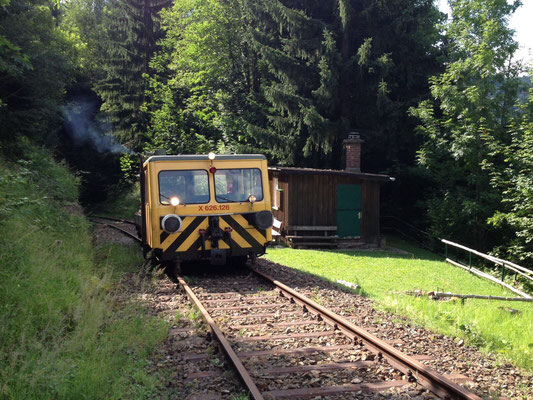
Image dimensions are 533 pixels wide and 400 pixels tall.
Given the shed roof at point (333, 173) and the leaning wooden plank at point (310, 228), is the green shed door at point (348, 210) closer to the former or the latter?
the leaning wooden plank at point (310, 228)

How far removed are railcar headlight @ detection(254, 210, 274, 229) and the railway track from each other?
2.40 meters

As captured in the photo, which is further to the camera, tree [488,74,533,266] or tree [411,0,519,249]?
tree [411,0,519,249]

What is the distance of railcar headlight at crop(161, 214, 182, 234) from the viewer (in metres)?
9.83

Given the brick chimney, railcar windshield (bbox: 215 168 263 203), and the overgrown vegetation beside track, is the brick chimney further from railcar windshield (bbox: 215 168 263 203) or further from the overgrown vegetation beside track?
the overgrown vegetation beside track

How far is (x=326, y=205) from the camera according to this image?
18.5 meters

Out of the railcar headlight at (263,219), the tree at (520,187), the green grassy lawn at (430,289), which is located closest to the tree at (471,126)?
the tree at (520,187)

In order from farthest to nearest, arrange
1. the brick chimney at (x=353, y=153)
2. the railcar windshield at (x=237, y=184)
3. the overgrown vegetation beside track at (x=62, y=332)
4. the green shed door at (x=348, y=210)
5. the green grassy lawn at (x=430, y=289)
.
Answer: the brick chimney at (x=353, y=153) < the green shed door at (x=348, y=210) < the railcar windshield at (x=237, y=184) < the green grassy lawn at (x=430, y=289) < the overgrown vegetation beside track at (x=62, y=332)

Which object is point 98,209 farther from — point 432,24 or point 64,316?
point 64,316

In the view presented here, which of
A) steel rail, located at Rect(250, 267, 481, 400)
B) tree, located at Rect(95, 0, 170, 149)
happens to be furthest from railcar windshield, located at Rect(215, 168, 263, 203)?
tree, located at Rect(95, 0, 170, 149)

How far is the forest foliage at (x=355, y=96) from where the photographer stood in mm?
17953

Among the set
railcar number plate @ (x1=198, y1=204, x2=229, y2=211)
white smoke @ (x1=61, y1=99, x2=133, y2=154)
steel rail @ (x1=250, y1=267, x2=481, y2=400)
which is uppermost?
white smoke @ (x1=61, y1=99, x2=133, y2=154)

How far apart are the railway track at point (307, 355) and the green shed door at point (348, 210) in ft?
34.4

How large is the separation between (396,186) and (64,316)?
22.9 meters

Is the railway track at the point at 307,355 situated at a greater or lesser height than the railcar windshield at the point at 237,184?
lesser
